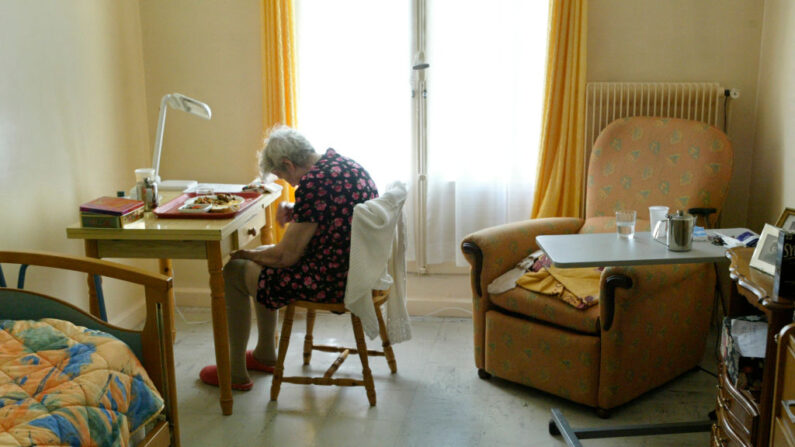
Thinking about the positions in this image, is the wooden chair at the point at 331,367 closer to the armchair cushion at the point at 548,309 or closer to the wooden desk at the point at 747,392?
the armchair cushion at the point at 548,309

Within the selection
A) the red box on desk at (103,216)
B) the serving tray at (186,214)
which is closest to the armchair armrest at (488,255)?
the serving tray at (186,214)

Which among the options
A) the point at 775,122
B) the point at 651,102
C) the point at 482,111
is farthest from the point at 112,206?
the point at 775,122

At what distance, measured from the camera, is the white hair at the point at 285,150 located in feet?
9.04

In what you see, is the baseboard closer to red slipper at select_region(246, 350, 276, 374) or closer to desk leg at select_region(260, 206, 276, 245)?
desk leg at select_region(260, 206, 276, 245)

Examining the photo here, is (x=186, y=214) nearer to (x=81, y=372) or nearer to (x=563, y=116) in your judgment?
(x=81, y=372)

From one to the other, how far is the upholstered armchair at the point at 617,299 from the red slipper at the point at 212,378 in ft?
3.08

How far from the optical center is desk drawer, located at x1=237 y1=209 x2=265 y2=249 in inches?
112

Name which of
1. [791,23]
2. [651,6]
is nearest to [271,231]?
[651,6]

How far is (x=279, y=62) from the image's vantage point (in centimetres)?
339

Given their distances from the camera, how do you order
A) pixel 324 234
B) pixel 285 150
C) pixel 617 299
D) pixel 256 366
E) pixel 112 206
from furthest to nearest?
pixel 256 366, pixel 285 150, pixel 324 234, pixel 112 206, pixel 617 299

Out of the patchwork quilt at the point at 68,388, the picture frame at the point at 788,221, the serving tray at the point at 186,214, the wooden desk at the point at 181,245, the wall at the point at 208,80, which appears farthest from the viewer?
the wall at the point at 208,80

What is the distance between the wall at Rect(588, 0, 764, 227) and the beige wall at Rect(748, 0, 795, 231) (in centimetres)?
5

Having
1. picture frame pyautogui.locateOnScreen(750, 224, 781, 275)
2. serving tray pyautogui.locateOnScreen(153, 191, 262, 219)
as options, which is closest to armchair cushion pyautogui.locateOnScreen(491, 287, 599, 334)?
picture frame pyautogui.locateOnScreen(750, 224, 781, 275)

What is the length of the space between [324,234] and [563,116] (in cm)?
133
